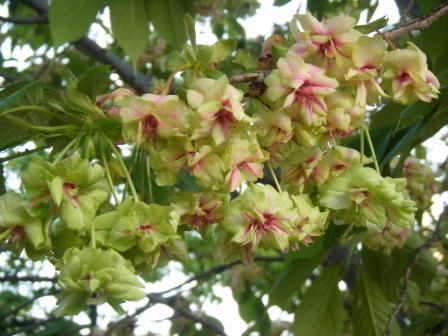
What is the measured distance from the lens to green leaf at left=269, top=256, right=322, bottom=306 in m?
1.68

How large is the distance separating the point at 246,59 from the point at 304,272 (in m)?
0.85

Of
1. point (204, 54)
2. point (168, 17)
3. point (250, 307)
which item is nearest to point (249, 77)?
point (204, 54)

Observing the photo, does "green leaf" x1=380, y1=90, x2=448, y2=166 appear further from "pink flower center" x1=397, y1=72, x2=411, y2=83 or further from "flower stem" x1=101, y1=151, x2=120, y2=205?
"flower stem" x1=101, y1=151, x2=120, y2=205

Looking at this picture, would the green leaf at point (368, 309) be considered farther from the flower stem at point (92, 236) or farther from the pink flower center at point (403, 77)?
the flower stem at point (92, 236)

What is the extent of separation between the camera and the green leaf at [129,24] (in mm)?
1281

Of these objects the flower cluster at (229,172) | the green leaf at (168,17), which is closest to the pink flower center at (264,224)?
the flower cluster at (229,172)

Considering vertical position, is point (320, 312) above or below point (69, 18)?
below

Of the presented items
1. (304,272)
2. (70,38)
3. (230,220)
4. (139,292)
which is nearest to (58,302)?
(139,292)

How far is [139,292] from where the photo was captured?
2.42 feet

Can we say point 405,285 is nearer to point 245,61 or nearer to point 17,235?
point 245,61

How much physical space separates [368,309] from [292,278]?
27cm

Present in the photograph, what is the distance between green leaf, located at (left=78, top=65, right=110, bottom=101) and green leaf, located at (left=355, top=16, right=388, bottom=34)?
359 mm

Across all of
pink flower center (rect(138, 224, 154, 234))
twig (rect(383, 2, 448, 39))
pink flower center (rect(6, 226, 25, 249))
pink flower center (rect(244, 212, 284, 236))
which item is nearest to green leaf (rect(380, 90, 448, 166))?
twig (rect(383, 2, 448, 39))

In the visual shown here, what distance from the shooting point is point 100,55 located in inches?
90.5
